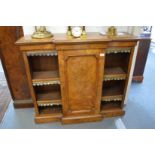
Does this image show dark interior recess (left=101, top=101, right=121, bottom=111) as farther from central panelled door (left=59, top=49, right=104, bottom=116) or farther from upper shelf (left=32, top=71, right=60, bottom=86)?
upper shelf (left=32, top=71, right=60, bottom=86)

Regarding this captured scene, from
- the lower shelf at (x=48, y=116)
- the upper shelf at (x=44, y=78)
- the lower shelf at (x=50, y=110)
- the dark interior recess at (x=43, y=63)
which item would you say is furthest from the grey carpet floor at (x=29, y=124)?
the dark interior recess at (x=43, y=63)

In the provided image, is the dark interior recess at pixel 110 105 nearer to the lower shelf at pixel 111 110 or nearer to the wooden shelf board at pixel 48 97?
the lower shelf at pixel 111 110

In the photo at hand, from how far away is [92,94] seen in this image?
68.4 inches

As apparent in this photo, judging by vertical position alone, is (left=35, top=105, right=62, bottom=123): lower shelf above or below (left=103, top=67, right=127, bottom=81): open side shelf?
below

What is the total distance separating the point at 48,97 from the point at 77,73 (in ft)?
1.91

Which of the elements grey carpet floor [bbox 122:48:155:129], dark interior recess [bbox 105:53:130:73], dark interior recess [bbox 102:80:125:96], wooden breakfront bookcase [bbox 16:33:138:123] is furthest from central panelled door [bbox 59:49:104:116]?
grey carpet floor [bbox 122:48:155:129]

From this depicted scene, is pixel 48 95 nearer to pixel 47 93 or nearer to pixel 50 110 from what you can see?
pixel 47 93

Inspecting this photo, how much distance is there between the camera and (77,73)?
1.57 m

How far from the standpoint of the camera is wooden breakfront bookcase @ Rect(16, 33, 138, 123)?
4.66 feet

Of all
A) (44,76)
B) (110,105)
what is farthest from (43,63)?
(110,105)
